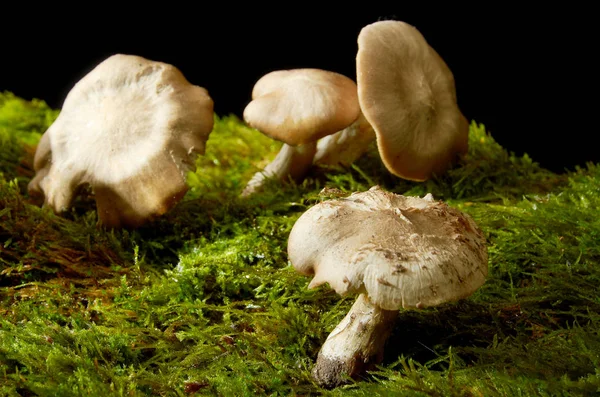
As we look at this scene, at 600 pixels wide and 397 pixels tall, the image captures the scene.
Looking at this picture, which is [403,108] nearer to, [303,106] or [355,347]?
[303,106]

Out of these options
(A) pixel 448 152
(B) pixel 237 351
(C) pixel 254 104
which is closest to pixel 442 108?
(A) pixel 448 152

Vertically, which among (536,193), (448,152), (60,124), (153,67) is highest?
(153,67)

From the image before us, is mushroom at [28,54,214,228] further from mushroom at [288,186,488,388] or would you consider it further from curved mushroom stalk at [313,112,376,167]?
mushroom at [288,186,488,388]

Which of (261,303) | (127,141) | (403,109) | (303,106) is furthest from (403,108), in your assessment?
(127,141)

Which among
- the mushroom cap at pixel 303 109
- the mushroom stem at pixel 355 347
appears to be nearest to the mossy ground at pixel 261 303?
the mushroom stem at pixel 355 347

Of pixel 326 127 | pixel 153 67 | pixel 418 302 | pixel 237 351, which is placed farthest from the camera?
pixel 153 67

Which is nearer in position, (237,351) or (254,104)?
(237,351)

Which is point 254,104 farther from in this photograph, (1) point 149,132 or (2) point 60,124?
(2) point 60,124

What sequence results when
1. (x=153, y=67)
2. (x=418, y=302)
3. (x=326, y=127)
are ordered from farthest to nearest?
(x=153, y=67)
(x=326, y=127)
(x=418, y=302)
